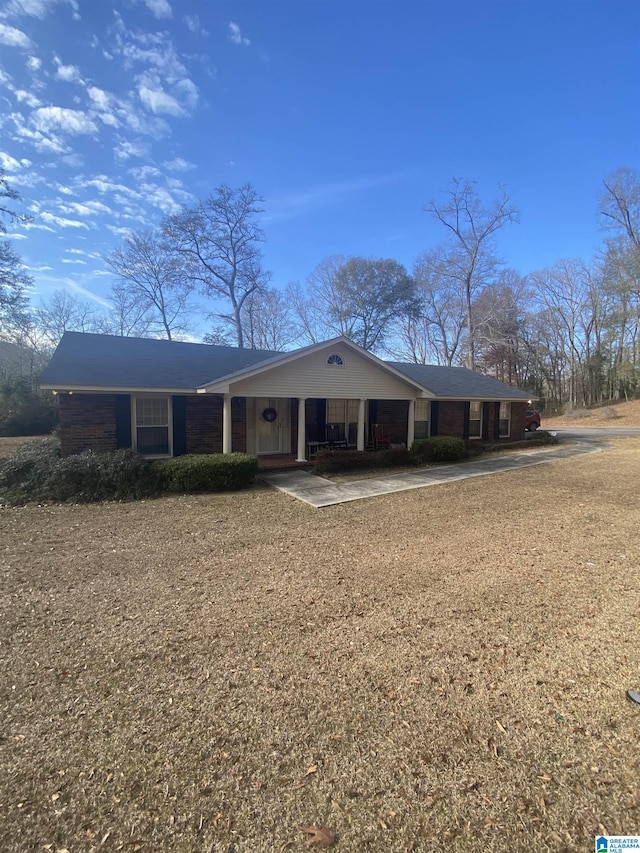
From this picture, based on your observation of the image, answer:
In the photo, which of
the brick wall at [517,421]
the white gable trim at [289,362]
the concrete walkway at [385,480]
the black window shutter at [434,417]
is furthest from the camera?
the brick wall at [517,421]

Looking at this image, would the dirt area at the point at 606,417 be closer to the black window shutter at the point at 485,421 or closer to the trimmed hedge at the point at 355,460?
the black window shutter at the point at 485,421

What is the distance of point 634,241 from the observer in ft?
110

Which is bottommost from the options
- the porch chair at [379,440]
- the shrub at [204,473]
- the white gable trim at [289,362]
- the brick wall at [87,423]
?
the shrub at [204,473]

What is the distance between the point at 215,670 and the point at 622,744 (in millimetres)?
2661

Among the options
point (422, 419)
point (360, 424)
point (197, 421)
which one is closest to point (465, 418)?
point (422, 419)

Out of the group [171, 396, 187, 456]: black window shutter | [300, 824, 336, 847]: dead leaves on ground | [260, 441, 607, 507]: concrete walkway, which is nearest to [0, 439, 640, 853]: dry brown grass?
[300, 824, 336, 847]: dead leaves on ground

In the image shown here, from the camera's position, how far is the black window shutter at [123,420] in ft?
34.3

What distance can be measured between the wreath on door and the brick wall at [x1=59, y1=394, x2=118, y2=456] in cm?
440

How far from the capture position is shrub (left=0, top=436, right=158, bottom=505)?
8180 millimetres

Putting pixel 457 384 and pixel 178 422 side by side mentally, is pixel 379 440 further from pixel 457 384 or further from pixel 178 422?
pixel 178 422

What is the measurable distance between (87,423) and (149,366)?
2.52 metres

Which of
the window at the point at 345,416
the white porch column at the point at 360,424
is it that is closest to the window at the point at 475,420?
the window at the point at 345,416

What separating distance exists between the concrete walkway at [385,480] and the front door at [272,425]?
2.26 m

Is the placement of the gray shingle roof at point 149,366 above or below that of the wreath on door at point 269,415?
above
